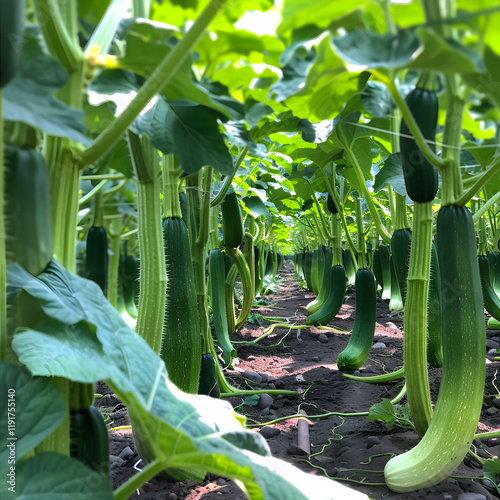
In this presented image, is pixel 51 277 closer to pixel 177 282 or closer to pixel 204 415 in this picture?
pixel 204 415

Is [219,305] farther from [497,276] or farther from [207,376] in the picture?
[497,276]

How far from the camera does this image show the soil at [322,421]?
1.53 meters

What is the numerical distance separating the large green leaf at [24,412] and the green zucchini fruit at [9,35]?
1.07ft

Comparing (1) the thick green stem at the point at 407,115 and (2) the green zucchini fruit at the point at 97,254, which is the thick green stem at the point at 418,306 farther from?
(2) the green zucchini fruit at the point at 97,254

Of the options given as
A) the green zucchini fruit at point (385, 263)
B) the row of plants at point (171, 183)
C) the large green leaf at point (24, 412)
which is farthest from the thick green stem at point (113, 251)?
the green zucchini fruit at point (385, 263)

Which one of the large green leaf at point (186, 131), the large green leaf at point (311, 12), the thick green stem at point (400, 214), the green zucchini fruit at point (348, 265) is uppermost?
the large green leaf at point (311, 12)

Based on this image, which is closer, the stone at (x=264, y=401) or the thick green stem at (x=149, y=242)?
the thick green stem at (x=149, y=242)

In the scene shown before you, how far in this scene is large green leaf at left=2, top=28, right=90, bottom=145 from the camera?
0.49 meters

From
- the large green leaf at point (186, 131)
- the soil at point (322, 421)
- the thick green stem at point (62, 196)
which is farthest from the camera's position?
the soil at point (322, 421)

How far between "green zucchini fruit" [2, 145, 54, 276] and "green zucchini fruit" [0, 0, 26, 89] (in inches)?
6.7

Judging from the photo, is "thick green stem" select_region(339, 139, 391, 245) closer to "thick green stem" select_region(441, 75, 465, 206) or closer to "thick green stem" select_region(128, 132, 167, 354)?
"thick green stem" select_region(441, 75, 465, 206)

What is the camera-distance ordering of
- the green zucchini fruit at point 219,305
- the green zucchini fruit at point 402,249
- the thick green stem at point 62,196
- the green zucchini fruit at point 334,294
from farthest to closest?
the green zucchini fruit at point 334,294, the green zucchini fruit at point 219,305, the green zucchini fruit at point 402,249, the thick green stem at point 62,196

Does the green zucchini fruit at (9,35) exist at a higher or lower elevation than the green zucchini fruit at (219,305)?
higher

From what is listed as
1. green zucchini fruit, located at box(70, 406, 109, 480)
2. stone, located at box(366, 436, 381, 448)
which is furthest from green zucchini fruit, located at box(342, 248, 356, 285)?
green zucchini fruit, located at box(70, 406, 109, 480)
